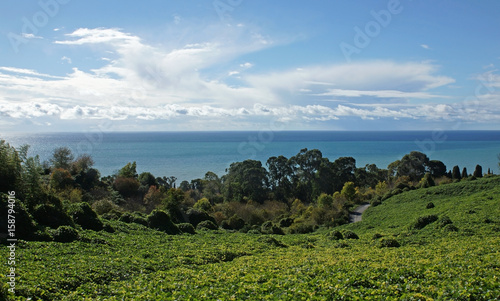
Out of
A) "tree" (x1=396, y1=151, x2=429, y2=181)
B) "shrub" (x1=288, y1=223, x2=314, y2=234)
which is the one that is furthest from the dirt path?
"tree" (x1=396, y1=151, x2=429, y2=181)

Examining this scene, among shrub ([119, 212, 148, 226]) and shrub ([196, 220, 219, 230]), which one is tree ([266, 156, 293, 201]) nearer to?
shrub ([196, 220, 219, 230])

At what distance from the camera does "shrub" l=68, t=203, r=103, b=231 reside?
2517cm

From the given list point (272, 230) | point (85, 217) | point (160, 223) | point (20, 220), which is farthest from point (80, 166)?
point (20, 220)

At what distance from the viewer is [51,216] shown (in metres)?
22.6

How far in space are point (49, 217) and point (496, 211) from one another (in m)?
38.4

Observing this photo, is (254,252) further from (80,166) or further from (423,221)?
(80,166)

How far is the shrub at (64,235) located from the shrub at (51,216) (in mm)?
2560

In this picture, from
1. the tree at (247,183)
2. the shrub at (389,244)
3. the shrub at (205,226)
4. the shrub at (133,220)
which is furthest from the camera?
the tree at (247,183)

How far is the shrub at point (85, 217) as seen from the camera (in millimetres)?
25172

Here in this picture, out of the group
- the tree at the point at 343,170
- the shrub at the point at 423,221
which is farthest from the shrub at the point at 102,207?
the tree at the point at 343,170

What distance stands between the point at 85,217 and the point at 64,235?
19.2ft

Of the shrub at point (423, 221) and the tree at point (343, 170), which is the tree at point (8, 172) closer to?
the shrub at point (423, 221)

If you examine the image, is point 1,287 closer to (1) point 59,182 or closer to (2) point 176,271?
(2) point 176,271

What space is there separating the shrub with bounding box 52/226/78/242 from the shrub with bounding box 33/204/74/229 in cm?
256
